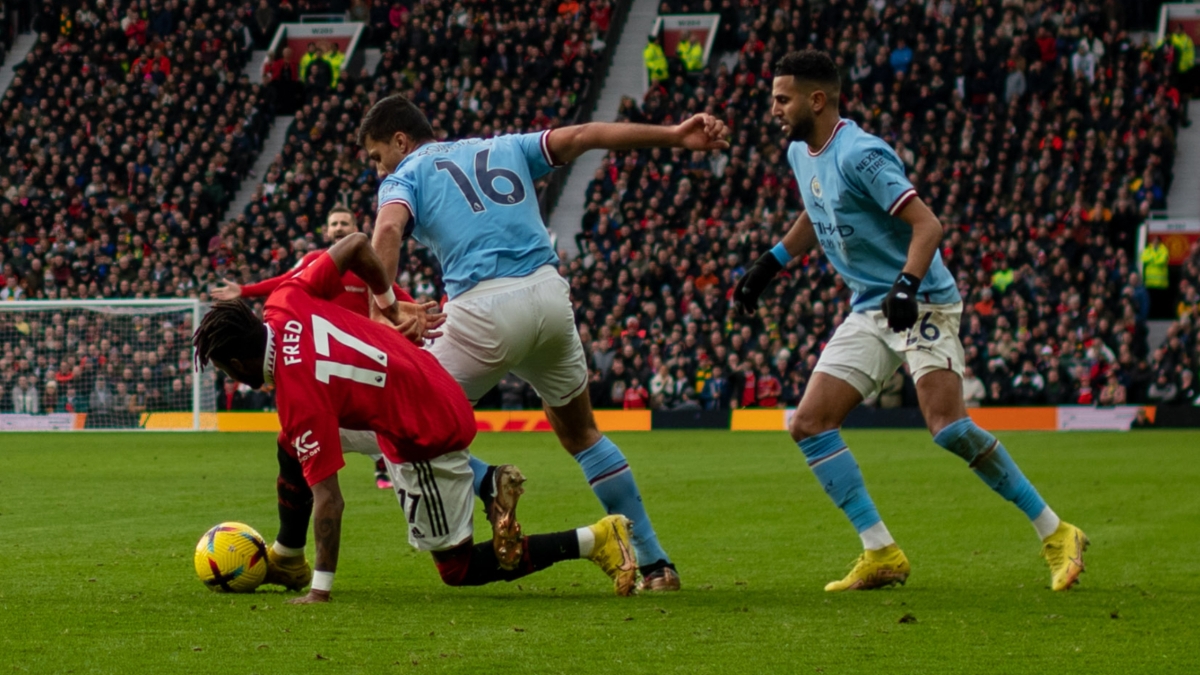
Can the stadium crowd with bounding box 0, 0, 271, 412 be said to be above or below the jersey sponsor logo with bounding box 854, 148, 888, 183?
below

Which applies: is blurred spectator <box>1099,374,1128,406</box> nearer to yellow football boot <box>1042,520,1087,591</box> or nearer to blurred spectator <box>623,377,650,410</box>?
blurred spectator <box>623,377,650,410</box>

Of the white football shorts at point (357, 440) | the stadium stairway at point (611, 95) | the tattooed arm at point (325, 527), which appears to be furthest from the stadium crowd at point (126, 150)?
the tattooed arm at point (325, 527)

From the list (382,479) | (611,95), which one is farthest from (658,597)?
(611,95)

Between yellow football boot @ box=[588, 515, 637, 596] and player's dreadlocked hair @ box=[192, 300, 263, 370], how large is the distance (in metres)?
1.66

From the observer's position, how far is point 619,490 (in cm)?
684

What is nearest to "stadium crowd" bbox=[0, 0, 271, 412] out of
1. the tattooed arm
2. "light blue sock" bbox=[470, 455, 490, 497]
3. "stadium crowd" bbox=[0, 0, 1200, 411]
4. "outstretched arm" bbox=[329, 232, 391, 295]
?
"stadium crowd" bbox=[0, 0, 1200, 411]

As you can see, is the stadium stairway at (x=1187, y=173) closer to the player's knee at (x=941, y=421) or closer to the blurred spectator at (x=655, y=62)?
the blurred spectator at (x=655, y=62)

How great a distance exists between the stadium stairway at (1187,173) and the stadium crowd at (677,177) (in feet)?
4.00

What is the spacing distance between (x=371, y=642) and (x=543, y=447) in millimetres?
13434

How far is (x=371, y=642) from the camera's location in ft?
16.6

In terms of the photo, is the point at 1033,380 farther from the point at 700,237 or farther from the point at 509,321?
the point at 509,321

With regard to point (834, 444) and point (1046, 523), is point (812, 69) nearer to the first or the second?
point (834, 444)

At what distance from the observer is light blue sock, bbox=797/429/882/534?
7.01 metres

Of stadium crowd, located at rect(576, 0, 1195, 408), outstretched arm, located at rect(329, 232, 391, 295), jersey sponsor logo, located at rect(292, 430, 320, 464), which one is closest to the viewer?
jersey sponsor logo, located at rect(292, 430, 320, 464)
